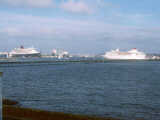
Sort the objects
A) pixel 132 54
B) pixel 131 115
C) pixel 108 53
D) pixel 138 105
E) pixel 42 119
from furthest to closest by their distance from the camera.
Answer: pixel 108 53
pixel 132 54
pixel 138 105
pixel 131 115
pixel 42 119

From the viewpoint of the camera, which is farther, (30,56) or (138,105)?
(30,56)

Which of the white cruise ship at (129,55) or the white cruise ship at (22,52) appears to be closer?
the white cruise ship at (129,55)

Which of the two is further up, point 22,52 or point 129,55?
point 22,52

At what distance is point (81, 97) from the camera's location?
16781 mm

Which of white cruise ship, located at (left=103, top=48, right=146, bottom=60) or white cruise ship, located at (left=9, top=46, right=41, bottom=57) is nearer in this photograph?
white cruise ship, located at (left=103, top=48, right=146, bottom=60)

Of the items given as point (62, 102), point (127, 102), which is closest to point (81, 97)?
point (62, 102)

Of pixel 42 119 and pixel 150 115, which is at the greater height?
pixel 42 119

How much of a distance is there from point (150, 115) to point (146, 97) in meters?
5.52

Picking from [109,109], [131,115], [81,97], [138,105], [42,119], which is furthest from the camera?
[81,97]

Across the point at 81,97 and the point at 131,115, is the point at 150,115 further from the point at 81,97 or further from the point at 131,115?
the point at 81,97

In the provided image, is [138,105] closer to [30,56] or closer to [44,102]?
[44,102]

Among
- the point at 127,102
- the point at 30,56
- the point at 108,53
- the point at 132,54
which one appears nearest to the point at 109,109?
the point at 127,102

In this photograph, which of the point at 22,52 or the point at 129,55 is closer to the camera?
the point at 129,55

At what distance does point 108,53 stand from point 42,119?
142m
